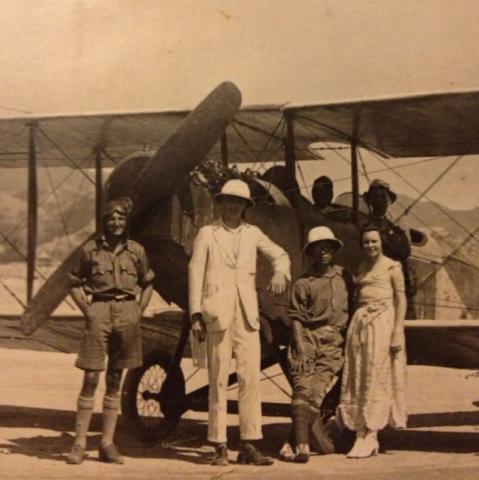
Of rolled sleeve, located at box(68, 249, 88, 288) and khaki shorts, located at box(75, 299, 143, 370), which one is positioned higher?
rolled sleeve, located at box(68, 249, 88, 288)

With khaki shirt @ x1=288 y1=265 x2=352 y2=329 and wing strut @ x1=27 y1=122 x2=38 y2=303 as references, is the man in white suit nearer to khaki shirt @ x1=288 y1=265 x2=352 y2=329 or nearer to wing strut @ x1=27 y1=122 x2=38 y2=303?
khaki shirt @ x1=288 y1=265 x2=352 y2=329

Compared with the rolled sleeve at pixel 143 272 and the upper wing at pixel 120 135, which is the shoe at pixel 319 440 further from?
the upper wing at pixel 120 135

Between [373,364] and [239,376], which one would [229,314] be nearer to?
[239,376]

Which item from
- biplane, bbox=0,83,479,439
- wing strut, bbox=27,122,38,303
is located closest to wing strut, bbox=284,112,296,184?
biplane, bbox=0,83,479,439

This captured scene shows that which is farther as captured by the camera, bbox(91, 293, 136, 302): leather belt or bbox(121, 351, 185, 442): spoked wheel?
bbox(121, 351, 185, 442): spoked wheel

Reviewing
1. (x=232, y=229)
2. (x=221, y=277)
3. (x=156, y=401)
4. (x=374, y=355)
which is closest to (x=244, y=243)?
(x=232, y=229)

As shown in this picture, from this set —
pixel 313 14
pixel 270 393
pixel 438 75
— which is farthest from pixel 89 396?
pixel 270 393

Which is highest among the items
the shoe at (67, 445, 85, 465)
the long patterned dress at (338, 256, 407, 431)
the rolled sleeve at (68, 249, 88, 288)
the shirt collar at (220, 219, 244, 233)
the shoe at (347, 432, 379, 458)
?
the shirt collar at (220, 219, 244, 233)
